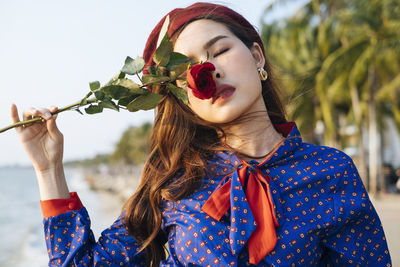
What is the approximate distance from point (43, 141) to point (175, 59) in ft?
2.15

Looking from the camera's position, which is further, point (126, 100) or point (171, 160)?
point (171, 160)

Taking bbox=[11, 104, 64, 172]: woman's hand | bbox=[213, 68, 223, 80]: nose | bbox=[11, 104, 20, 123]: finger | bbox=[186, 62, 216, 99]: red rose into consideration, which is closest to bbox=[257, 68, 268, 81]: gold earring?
bbox=[213, 68, 223, 80]: nose

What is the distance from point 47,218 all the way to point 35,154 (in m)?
0.27

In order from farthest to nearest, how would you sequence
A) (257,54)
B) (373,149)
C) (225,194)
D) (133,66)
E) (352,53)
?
(373,149)
(352,53)
(257,54)
(225,194)
(133,66)

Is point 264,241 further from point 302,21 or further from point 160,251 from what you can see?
point 302,21

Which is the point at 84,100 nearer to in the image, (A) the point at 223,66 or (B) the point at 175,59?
(B) the point at 175,59

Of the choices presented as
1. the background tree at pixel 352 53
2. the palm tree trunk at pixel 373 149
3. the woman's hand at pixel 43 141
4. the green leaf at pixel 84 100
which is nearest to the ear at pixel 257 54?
the green leaf at pixel 84 100

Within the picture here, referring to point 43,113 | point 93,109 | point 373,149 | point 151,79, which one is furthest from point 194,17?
point 373,149

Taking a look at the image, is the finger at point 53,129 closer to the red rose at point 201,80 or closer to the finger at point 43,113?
the finger at point 43,113

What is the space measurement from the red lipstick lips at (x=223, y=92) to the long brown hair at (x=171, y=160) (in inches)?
7.9

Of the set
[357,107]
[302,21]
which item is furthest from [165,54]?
[302,21]

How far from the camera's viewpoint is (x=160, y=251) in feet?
6.03

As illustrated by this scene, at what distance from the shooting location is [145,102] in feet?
5.32

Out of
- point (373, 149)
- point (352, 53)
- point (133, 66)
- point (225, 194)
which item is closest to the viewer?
point (133, 66)
